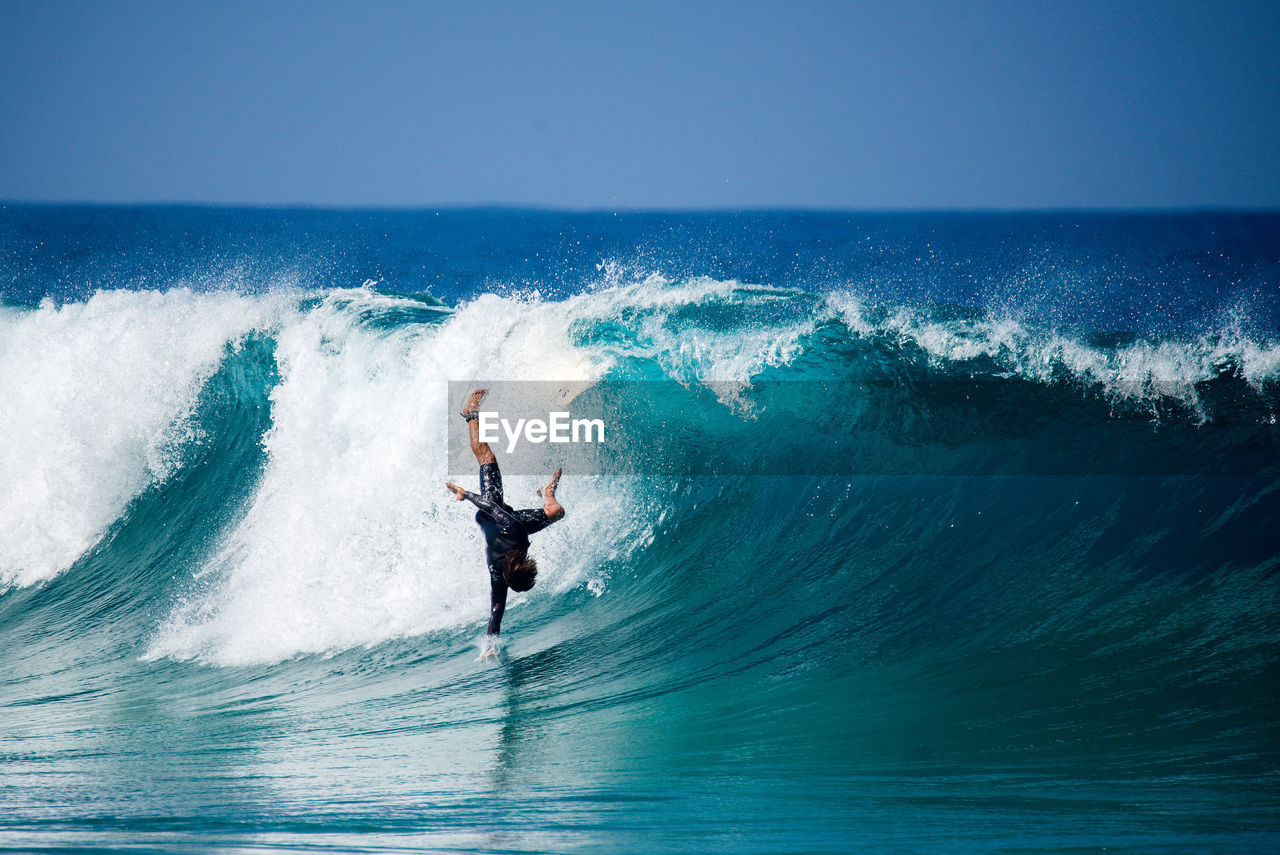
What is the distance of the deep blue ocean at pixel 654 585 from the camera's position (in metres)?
2.51

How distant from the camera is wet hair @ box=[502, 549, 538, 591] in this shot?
419 centimetres

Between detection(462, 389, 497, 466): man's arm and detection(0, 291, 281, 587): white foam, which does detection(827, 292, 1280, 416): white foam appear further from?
detection(0, 291, 281, 587): white foam

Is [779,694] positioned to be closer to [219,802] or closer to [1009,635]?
[1009,635]

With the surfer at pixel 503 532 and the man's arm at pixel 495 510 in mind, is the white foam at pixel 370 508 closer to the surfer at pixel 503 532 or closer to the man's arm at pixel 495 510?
the surfer at pixel 503 532

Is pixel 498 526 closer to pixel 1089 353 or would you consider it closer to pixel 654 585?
pixel 654 585

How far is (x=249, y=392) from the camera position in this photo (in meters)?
7.75

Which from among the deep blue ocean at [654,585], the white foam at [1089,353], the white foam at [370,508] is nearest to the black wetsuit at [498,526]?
the deep blue ocean at [654,585]

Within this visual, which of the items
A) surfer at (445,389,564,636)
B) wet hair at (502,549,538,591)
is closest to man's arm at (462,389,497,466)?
surfer at (445,389,564,636)

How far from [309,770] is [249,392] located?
5.61 m

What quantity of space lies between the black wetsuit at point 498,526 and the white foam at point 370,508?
0.60 m

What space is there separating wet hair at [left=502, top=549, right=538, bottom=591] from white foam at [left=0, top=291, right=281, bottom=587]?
15.0ft

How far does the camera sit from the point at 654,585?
533 cm

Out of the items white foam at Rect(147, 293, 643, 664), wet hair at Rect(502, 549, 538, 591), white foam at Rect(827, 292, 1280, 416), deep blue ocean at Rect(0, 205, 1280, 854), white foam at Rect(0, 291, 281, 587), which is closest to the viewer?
deep blue ocean at Rect(0, 205, 1280, 854)

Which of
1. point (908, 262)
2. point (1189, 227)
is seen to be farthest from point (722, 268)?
point (1189, 227)
